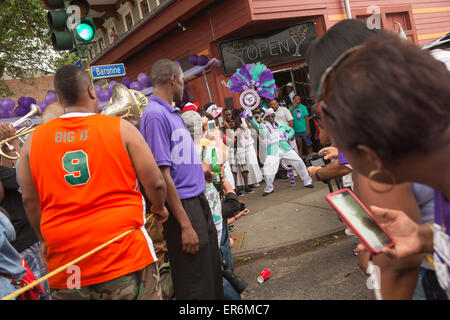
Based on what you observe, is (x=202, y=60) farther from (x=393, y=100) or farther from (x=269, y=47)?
(x=393, y=100)

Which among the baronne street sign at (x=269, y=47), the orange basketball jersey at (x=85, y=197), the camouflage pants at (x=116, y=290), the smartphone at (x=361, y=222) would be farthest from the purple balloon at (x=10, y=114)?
the smartphone at (x=361, y=222)

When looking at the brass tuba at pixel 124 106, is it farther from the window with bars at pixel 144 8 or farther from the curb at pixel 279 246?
the window with bars at pixel 144 8

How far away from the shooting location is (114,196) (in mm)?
1997

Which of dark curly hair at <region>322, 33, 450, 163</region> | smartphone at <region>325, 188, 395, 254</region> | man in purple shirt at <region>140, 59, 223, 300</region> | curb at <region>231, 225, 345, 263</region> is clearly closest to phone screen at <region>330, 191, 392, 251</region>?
smartphone at <region>325, 188, 395, 254</region>

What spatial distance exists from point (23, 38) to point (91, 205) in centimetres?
1485

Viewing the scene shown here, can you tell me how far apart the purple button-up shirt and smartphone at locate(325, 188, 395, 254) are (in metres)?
1.52

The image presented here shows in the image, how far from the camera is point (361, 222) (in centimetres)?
118

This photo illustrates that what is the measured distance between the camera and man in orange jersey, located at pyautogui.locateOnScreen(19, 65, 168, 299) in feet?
6.34

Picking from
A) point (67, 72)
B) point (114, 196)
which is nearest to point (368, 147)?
point (114, 196)

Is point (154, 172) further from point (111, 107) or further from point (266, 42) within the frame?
point (266, 42)

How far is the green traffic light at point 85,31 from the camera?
15.0 feet

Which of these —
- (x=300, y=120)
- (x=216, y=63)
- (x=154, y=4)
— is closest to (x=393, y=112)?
(x=300, y=120)

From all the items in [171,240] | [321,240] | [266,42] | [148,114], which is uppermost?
[266,42]

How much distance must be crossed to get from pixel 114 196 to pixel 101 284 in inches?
18.9
